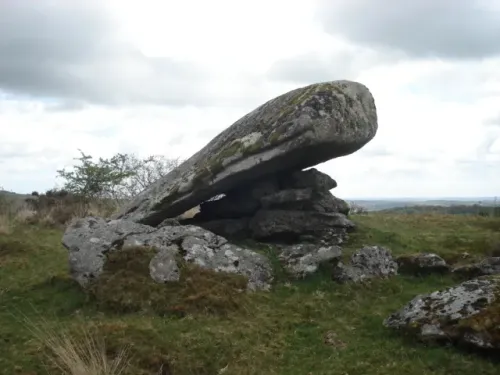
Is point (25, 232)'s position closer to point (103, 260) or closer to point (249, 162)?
point (103, 260)

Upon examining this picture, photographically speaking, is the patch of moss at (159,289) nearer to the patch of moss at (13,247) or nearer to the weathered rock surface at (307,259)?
the weathered rock surface at (307,259)

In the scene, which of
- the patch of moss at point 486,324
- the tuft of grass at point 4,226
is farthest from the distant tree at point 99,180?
the patch of moss at point 486,324

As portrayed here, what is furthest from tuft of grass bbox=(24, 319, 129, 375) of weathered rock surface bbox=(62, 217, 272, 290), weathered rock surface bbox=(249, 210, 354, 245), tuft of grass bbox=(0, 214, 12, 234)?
tuft of grass bbox=(0, 214, 12, 234)

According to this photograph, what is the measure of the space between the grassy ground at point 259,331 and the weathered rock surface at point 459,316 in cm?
25

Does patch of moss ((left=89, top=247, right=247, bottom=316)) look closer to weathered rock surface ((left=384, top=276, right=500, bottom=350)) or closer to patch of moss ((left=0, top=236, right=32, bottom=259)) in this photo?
weathered rock surface ((left=384, top=276, right=500, bottom=350))

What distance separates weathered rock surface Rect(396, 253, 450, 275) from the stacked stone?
7.93 feet

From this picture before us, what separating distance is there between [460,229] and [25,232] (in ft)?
50.9

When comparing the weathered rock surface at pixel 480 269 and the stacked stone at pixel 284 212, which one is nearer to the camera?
the weathered rock surface at pixel 480 269

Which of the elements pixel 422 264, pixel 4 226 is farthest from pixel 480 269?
pixel 4 226

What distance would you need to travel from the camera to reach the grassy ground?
8.88 meters

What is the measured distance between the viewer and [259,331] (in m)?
10.4

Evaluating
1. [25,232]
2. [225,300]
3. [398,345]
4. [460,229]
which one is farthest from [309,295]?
[25,232]

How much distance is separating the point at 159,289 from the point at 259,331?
2577 mm

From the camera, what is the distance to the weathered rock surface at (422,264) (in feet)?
43.5
